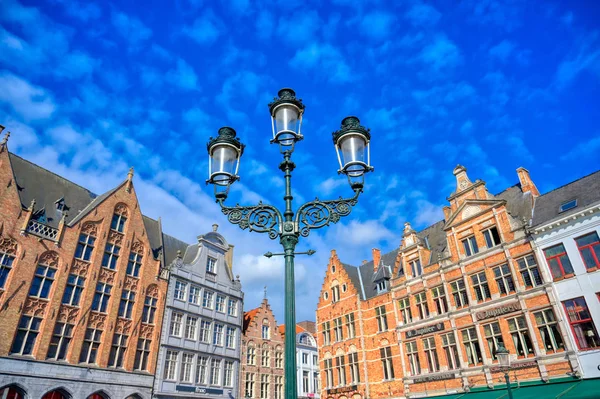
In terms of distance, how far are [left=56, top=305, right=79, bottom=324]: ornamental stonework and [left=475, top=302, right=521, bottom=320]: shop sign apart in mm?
23417

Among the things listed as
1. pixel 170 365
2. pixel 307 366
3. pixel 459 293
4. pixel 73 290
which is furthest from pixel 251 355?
pixel 459 293

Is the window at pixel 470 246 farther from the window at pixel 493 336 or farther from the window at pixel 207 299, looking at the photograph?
the window at pixel 207 299

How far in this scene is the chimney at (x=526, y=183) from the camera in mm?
23158

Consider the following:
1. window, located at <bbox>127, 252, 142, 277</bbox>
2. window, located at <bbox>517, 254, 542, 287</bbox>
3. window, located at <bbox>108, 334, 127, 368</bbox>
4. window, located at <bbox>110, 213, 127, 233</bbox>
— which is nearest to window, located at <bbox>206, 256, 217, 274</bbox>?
window, located at <bbox>127, 252, 142, 277</bbox>

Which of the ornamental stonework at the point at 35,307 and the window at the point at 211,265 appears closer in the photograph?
the ornamental stonework at the point at 35,307

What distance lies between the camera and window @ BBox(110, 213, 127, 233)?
26264mm

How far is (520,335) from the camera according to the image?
20.2 metres

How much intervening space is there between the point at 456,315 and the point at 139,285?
2080 centimetres

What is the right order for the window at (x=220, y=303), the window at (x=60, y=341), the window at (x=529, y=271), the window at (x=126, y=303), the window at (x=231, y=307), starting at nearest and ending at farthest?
the window at (x=529, y=271), the window at (x=60, y=341), the window at (x=126, y=303), the window at (x=220, y=303), the window at (x=231, y=307)

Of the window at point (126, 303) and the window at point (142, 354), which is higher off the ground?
the window at point (126, 303)

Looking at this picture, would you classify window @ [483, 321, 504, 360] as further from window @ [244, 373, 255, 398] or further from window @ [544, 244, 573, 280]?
window @ [244, 373, 255, 398]

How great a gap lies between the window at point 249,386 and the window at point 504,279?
2099 cm

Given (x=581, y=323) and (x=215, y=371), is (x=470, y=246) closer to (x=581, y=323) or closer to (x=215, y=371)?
(x=581, y=323)

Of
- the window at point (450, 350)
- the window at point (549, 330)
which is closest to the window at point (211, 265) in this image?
the window at point (450, 350)
